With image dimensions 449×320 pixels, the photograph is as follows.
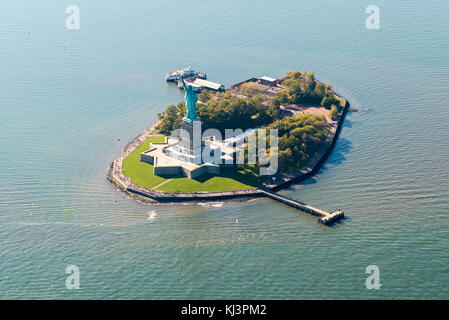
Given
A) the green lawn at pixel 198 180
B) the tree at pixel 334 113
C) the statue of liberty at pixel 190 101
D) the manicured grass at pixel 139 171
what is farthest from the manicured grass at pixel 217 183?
the tree at pixel 334 113

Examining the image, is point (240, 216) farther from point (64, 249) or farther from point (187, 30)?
point (187, 30)

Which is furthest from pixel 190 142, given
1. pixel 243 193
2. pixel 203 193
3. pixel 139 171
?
pixel 243 193

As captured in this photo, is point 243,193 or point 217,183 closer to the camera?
point 243,193

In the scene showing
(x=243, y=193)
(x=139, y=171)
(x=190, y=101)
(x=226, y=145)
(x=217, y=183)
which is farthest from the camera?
(x=226, y=145)

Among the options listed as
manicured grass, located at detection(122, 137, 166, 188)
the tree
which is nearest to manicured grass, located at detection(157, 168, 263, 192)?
manicured grass, located at detection(122, 137, 166, 188)

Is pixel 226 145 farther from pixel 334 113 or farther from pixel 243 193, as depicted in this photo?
pixel 334 113

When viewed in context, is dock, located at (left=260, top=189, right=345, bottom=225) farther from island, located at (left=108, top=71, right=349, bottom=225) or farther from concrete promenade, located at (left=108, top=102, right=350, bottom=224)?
island, located at (left=108, top=71, right=349, bottom=225)
